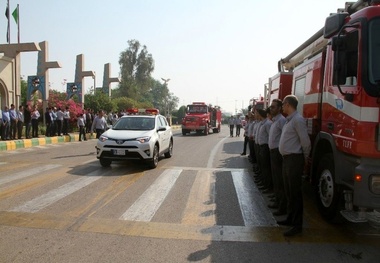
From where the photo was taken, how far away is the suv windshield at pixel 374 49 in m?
4.67

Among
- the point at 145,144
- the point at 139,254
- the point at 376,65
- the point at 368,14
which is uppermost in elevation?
the point at 368,14

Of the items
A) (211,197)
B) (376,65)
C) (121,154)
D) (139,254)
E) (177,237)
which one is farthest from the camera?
(121,154)

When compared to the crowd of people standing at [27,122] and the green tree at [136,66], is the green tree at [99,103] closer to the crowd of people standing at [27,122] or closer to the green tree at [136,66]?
the crowd of people standing at [27,122]

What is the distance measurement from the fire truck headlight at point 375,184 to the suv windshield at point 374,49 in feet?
4.14

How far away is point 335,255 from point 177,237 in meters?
2.04

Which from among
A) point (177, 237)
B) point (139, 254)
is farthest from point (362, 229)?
point (139, 254)

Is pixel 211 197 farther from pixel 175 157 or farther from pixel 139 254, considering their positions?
pixel 175 157

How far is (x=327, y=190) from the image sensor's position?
5730mm

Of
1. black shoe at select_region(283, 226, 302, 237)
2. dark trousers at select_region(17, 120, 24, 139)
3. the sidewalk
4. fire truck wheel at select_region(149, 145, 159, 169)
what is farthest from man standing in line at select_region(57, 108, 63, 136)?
black shoe at select_region(283, 226, 302, 237)

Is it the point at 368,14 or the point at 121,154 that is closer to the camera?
the point at 368,14

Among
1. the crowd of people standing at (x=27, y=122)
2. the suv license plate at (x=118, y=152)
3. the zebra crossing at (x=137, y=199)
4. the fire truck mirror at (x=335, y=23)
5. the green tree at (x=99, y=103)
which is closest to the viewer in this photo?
the fire truck mirror at (x=335, y=23)

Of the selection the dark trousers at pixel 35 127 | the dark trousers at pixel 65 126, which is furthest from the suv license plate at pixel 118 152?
the dark trousers at pixel 65 126

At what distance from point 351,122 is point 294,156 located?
91cm

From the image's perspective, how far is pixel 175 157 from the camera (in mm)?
13750
